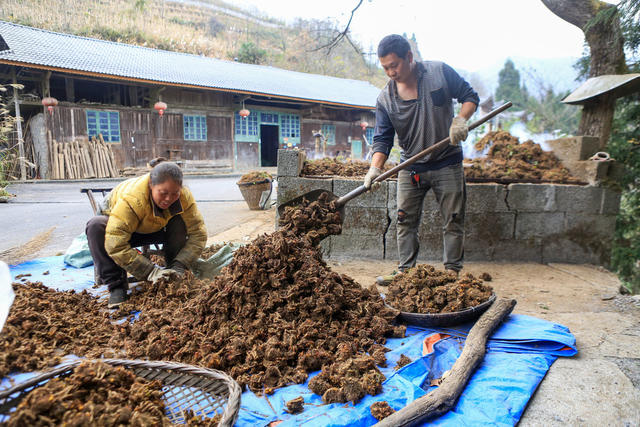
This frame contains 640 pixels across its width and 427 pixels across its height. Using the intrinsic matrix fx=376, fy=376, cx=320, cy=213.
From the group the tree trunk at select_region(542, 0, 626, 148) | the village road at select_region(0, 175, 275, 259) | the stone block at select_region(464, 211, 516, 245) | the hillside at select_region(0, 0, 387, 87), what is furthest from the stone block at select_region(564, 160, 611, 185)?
the hillside at select_region(0, 0, 387, 87)

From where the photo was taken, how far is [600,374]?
1998mm

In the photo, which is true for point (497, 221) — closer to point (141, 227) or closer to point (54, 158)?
point (141, 227)

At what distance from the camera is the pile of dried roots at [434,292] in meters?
2.61

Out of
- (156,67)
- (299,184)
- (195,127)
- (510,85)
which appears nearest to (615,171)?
(299,184)

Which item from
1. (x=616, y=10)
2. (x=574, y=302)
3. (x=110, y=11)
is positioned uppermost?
(x=110, y=11)

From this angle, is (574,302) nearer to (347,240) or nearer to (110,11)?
(347,240)

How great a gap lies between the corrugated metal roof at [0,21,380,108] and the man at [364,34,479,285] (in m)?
12.4

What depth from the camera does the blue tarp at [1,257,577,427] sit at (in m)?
1.69

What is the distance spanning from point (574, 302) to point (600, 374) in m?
1.61

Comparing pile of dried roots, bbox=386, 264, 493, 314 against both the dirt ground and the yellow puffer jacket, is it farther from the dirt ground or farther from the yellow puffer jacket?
the yellow puffer jacket

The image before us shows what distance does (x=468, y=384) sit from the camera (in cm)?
193

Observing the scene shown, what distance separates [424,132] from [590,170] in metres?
2.98

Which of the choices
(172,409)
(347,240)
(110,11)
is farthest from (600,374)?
(110,11)

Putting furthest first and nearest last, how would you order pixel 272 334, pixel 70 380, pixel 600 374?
pixel 272 334 < pixel 600 374 < pixel 70 380
